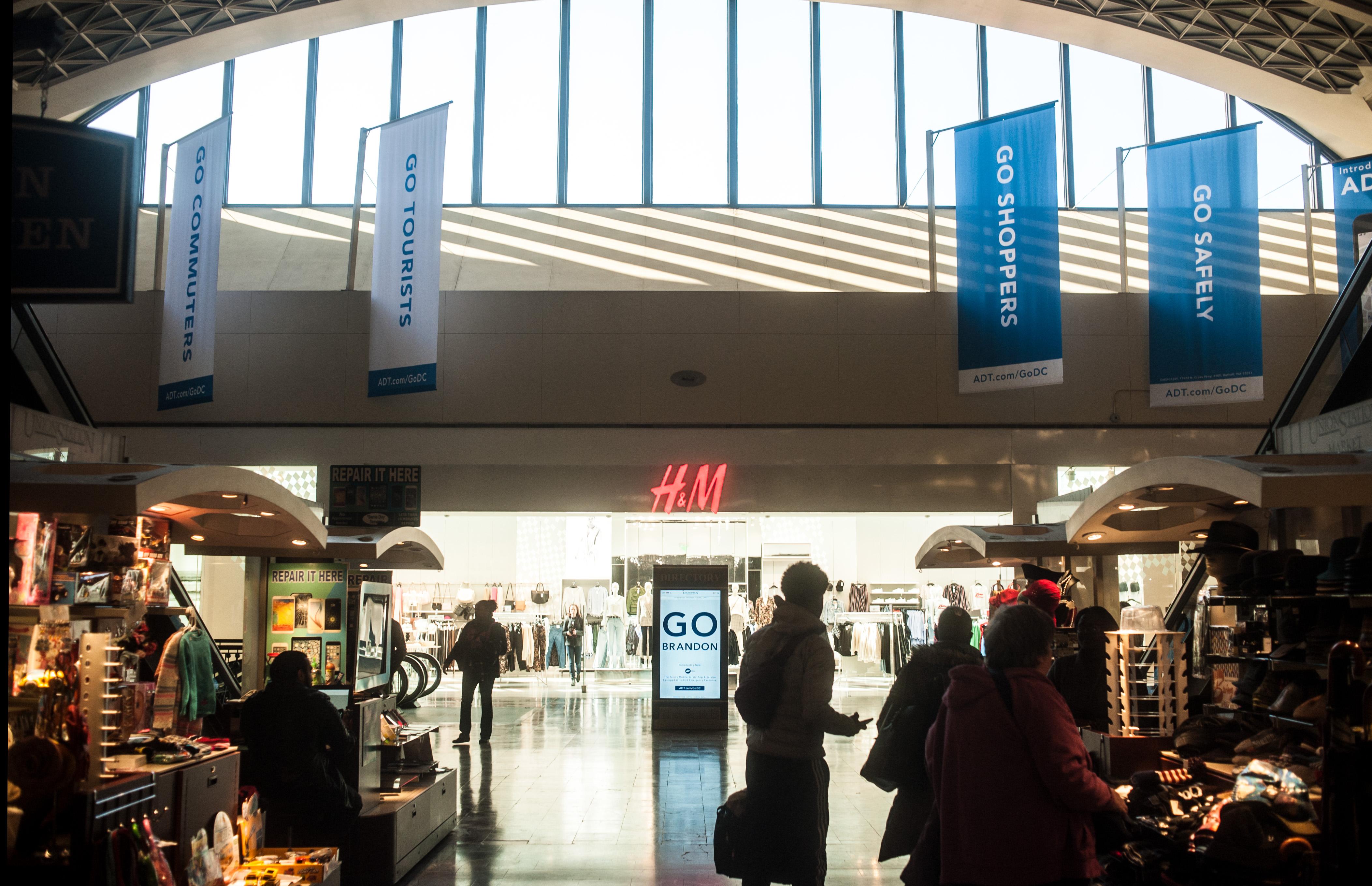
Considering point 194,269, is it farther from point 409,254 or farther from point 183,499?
point 183,499

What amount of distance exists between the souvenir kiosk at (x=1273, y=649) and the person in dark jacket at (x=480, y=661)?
6574 millimetres

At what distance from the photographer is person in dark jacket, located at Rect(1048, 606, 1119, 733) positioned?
6230 mm

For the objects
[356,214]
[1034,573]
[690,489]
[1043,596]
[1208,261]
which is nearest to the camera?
[1043,596]

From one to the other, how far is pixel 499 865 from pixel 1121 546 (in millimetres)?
5551

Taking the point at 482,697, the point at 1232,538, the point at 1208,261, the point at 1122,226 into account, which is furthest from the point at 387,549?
the point at 1122,226

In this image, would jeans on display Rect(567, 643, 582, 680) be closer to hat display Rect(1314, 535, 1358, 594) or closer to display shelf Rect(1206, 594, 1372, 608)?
display shelf Rect(1206, 594, 1372, 608)

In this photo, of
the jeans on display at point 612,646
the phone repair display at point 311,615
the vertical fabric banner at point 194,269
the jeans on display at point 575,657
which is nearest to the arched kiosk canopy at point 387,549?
the phone repair display at point 311,615

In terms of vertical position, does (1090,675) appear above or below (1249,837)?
above

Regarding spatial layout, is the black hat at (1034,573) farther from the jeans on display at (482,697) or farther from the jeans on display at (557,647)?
the jeans on display at (557,647)

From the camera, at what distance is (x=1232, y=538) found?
19.5 feet

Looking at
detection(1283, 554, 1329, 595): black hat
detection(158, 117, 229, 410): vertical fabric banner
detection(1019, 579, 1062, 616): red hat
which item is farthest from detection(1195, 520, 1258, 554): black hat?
detection(158, 117, 229, 410): vertical fabric banner

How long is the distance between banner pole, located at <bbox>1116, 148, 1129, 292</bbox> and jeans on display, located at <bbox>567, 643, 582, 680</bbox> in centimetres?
972

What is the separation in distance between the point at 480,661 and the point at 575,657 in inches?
232

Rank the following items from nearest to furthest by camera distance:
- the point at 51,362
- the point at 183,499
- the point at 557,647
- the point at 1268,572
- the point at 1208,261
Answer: the point at 1268,572, the point at 183,499, the point at 51,362, the point at 1208,261, the point at 557,647
